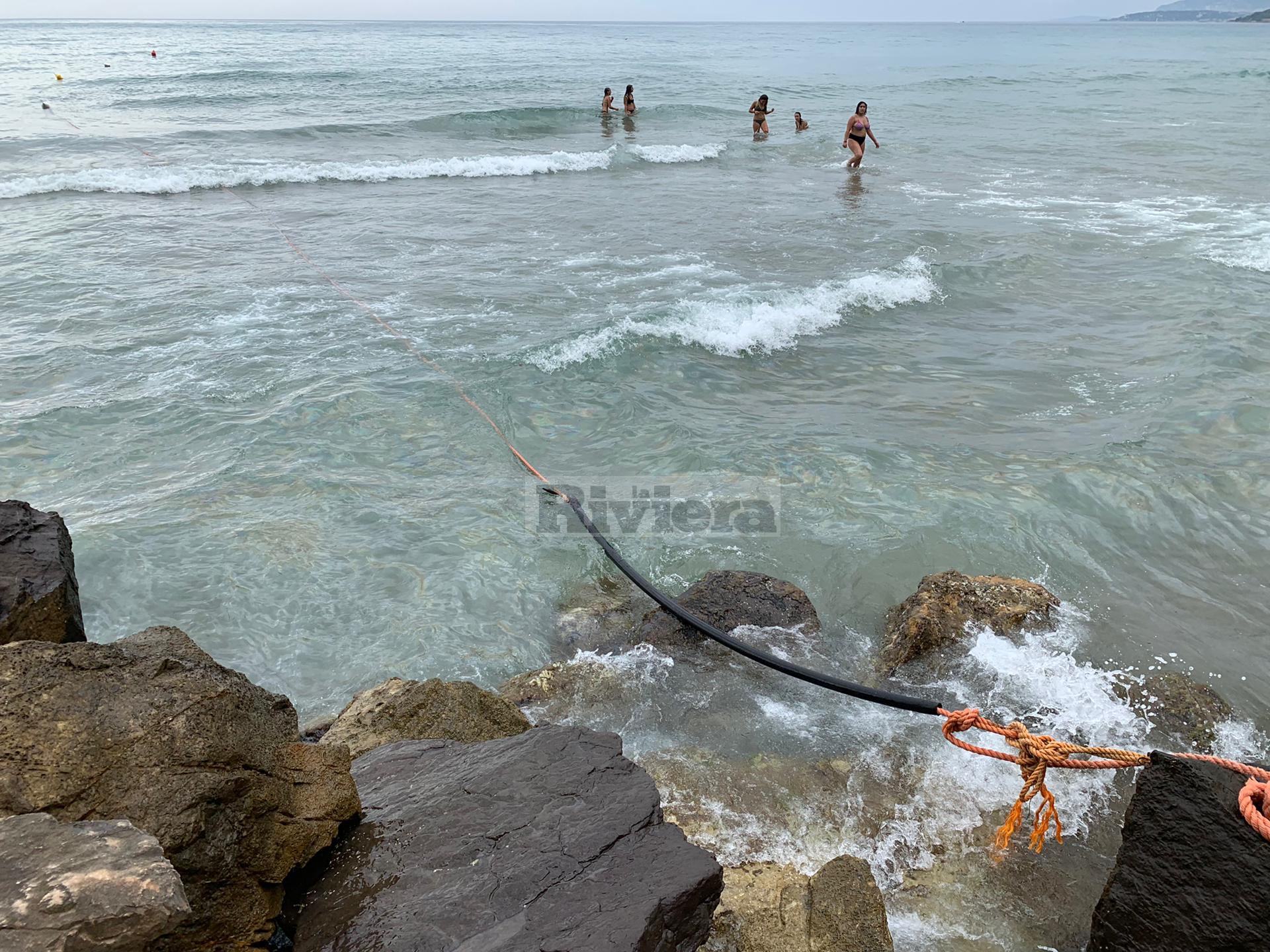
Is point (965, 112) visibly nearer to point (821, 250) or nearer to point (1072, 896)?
point (821, 250)

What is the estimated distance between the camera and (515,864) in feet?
8.21

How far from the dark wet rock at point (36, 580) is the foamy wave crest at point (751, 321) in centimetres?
530

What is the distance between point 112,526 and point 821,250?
1002cm

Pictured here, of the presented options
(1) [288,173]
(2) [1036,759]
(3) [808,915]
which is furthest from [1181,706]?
(1) [288,173]

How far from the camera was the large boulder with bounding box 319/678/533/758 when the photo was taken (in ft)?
11.7

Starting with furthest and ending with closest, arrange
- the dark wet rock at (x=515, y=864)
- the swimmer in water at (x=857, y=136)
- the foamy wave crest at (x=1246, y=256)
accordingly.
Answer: the swimmer in water at (x=857, y=136), the foamy wave crest at (x=1246, y=256), the dark wet rock at (x=515, y=864)

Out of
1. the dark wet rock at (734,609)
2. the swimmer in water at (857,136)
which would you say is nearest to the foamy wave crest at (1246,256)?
the swimmer in water at (857,136)

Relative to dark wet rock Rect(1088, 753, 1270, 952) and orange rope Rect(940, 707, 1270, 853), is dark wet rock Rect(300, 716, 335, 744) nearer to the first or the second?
orange rope Rect(940, 707, 1270, 853)

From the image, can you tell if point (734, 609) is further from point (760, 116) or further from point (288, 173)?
point (760, 116)

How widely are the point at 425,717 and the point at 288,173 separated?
56.5 feet

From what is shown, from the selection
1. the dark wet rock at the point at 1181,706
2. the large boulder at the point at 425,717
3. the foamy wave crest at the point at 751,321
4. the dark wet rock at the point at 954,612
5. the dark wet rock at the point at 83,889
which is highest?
the dark wet rock at the point at 83,889

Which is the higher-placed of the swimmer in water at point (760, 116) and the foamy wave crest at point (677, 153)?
the swimmer in water at point (760, 116)

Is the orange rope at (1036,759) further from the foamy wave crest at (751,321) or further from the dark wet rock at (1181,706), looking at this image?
the foamy wave crest at (751,321)

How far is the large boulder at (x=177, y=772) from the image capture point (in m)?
2.15
